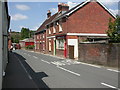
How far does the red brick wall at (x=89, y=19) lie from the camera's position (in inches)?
891

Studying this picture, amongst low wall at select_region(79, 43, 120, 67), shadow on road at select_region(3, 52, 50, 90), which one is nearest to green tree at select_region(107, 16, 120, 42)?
low wall at select_region(79, 43, 120, 67)

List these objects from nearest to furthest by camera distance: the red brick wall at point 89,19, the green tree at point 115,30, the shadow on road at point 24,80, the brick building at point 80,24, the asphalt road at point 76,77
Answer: the shadow on road at point 24,80 < the asphalt road at point 76,77 < the green tree at point 115,30 < the brick building at point 80,24 < the red brick wall at point 89,19

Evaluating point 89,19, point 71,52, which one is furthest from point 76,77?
point 89,19

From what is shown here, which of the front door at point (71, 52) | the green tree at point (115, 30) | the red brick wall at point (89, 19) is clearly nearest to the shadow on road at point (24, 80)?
the green tree at point (115, 30)

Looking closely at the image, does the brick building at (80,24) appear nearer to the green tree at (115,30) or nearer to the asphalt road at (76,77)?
the green tree at (115,30)

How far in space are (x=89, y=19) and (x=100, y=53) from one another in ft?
34.3

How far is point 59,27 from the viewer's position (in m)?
25.7

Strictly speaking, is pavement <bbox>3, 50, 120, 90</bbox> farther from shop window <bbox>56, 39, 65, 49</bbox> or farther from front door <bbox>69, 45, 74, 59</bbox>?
shop window <bbox>56, 39, 65, 49</bbox>

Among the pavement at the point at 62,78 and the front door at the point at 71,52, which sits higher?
the front door at the point at 71,52

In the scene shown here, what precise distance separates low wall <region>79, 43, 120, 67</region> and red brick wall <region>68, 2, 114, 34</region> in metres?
5.89

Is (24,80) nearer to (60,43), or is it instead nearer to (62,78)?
(62,78)

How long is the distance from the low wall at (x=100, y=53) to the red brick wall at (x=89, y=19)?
5.89 meters

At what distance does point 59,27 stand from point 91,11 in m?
5.73

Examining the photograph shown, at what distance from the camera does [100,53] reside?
14.2 metres
